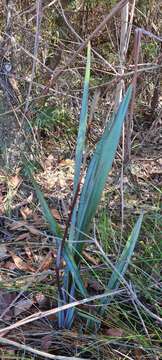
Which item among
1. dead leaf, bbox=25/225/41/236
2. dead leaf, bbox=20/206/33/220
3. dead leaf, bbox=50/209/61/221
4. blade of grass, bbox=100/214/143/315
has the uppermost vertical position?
blade of grass, bbox=100/214/143/315

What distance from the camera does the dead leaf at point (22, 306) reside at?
178 centimetres

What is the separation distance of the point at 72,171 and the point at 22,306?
1190 mm

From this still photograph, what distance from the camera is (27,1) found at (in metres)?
2.83

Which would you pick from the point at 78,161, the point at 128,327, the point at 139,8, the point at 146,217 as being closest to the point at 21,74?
the point at 139,8

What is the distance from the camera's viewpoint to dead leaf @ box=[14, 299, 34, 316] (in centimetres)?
178

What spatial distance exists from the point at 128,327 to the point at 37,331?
0.30 m

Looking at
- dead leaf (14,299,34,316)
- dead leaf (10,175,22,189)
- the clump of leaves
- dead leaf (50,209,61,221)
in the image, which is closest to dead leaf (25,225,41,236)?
dead leaf (50,209,61,221)

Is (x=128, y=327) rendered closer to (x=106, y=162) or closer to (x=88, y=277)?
(x=88, y=277)

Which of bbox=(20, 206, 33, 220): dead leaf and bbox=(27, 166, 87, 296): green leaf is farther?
bbox=(20, 206, 33, 220): dead leaf

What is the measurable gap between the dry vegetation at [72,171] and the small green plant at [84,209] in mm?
53

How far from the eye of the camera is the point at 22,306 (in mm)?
1792

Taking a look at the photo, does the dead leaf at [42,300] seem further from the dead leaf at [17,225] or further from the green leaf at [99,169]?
the dead leaf at [17,225]

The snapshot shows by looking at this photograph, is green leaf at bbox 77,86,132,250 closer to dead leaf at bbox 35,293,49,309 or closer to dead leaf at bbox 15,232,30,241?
dead leaf at bbox 35,293,49,309

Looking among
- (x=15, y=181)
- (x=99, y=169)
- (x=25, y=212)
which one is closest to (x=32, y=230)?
(x=25, y=212)
